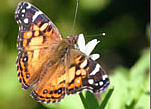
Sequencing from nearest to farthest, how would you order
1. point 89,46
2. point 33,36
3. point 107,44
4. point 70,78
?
1. point 70,78
2. point 89,46
3. point 33,36
4. point 107,44

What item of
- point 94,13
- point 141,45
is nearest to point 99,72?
point 94,13

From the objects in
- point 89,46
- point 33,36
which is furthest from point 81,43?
point 33,36

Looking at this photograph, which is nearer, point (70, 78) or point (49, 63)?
point (70, 78)

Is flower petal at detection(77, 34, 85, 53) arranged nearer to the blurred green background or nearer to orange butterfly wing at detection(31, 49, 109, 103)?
orange butterfly wing at detection(31, 49, 109, 103)

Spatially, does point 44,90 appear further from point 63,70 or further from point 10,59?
point 10,59

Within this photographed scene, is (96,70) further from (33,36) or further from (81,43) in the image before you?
(33,36)

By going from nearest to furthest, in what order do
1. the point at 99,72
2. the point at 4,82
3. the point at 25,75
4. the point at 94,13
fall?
the point at 99,72 → the point at 25,75 → the point at 4,82 → the point at 94,13
